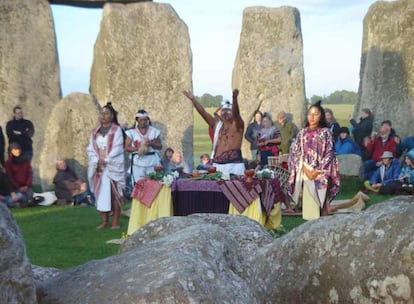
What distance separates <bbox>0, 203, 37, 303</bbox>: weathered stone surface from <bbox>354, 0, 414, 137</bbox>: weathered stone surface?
19.1 metres

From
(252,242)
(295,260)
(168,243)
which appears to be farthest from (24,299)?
(252,242)

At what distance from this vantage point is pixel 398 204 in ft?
13.3

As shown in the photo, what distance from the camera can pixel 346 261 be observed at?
3910mm

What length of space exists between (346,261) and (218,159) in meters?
7.24

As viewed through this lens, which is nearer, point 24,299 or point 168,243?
point 24,299

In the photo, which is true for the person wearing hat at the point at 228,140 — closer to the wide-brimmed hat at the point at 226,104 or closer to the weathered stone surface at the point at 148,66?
the wide-brimmed hat at the point at 226,104

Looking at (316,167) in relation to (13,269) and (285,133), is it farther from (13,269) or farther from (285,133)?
(13,269)

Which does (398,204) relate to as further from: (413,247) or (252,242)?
(252,242)

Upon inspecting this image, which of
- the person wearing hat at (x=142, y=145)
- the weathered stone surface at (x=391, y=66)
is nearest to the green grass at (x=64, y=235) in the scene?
the person wearing hat at (x=142, y=145)

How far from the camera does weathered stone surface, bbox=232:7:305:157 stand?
79.3 feet

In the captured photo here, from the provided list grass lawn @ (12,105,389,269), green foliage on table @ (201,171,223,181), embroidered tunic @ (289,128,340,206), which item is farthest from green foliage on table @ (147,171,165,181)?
embroidered tunic @ (289,128,340,206)

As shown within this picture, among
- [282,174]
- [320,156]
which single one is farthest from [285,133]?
[320,156]

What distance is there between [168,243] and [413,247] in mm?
1165

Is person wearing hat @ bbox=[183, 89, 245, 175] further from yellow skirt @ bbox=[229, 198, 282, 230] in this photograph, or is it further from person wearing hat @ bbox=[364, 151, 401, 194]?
person wearing hat @ bbox=[364, 151, 401, 194]
